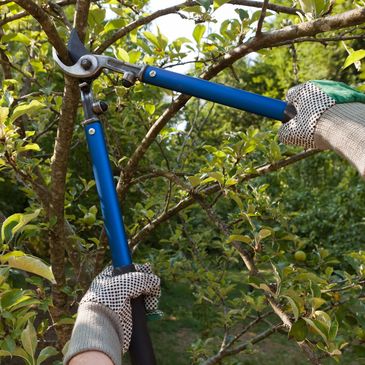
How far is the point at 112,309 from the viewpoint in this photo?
0.90 m

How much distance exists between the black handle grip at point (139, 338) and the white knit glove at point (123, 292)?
1 cm

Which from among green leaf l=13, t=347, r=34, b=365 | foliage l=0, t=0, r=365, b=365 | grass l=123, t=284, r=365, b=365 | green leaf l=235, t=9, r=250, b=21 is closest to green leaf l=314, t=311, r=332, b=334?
foliage l=0, t=0, r=365, b=365

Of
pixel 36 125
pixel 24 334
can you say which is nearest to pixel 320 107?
pixel 24 334

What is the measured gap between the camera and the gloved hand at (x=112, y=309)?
30.6 inches

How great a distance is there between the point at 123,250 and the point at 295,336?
18.6 inches

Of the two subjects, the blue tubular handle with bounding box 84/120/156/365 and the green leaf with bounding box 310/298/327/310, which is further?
the green leaf with bounding box 310/298/327/310

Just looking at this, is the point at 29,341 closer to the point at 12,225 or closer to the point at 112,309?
the point at 12,225

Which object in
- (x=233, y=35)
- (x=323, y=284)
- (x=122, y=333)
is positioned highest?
(x=233, y=35)

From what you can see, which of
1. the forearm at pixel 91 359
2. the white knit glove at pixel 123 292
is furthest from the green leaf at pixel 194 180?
the forearm at pixel 91 359

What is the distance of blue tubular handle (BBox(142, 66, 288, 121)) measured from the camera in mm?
1024

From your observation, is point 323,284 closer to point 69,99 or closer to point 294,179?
point 69,99

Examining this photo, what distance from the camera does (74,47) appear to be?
125cm

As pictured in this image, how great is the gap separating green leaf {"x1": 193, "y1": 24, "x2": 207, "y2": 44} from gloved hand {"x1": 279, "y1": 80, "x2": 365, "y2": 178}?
90 cm

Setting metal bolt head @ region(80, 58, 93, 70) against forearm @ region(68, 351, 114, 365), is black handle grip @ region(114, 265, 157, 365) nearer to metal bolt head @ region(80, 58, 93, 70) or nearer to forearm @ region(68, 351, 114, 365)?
forearm @ region(68, 351, 114, 365)
